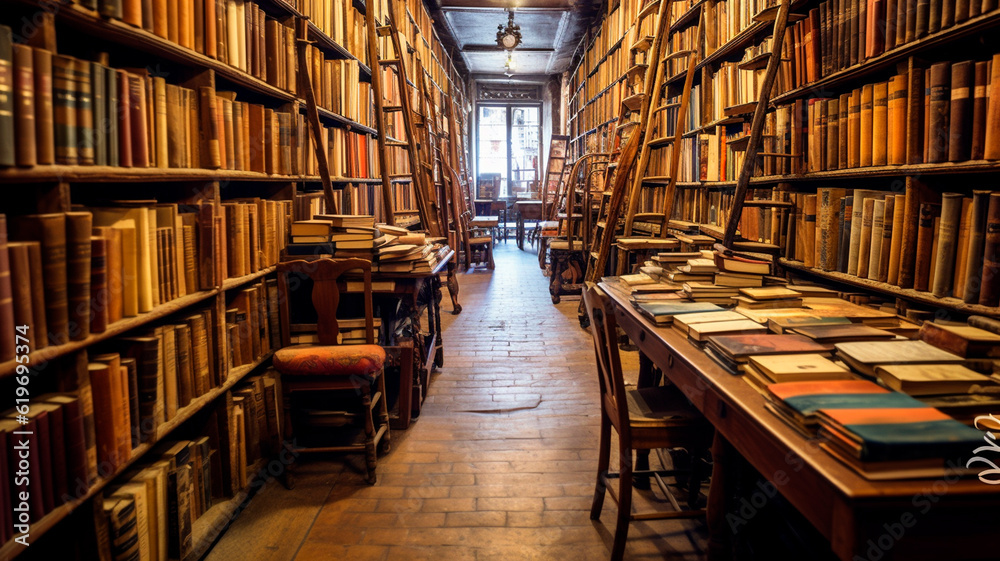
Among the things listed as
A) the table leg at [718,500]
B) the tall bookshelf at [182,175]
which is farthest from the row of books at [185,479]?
the table leg at [718,500]

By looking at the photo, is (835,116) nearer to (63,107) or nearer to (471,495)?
(471,495)

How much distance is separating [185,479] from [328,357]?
616 millimetres

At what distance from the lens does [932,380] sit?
1.09 m

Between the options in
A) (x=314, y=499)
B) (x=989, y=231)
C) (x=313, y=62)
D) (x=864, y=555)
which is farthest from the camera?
(x=313, y=62)

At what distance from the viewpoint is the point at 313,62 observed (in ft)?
9.93

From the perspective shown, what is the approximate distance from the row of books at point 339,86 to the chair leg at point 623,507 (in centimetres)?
233

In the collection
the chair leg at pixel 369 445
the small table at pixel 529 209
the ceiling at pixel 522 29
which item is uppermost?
the ceiling at pixel 522 29

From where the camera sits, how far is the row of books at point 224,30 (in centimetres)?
157

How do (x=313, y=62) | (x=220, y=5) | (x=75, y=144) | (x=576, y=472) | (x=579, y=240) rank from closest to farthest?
(x=75, y=144)
(x=220, y=5)
(x=576, y=472)
(x=313, y=62)
(x=579, y=240)

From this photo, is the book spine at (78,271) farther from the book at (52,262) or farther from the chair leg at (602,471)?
the chair leg at (602,471)

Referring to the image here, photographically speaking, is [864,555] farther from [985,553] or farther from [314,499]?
[314,499]

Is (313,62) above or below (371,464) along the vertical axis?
above

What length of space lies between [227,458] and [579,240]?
4264 mm

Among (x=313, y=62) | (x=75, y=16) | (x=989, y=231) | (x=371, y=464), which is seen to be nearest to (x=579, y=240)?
(x=313, y=62)
